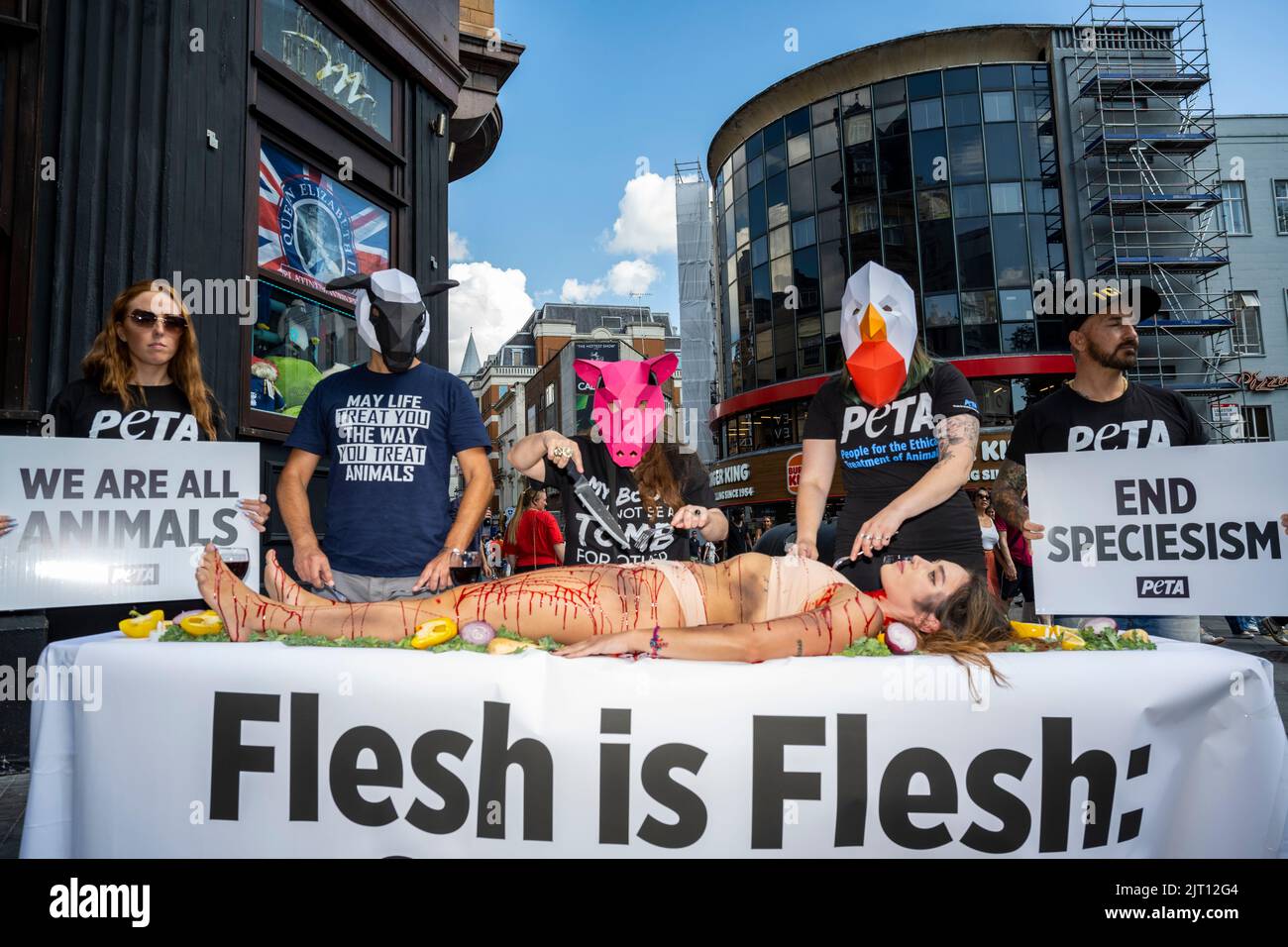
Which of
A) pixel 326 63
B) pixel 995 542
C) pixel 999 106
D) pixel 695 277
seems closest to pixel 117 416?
pixel 326 63

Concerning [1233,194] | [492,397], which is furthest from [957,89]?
[492,397]

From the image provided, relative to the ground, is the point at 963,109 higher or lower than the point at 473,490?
higher

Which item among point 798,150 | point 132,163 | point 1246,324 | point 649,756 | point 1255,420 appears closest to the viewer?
point 649,756

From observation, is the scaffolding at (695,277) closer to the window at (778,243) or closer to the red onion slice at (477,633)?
the window at (778,243)

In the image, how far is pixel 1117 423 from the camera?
3.46 metres

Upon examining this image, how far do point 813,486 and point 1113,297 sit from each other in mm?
1712

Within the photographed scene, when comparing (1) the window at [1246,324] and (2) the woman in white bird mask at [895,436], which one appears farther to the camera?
(1) the window at [1246,324]

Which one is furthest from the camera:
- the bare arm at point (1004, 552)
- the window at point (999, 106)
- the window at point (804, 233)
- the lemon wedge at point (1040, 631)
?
the window at point (804, 233)

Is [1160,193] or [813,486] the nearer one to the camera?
[813,486]

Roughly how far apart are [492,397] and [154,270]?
78102 mm

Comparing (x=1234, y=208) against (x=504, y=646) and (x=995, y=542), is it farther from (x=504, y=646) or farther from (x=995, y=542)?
(x=504, y=646)

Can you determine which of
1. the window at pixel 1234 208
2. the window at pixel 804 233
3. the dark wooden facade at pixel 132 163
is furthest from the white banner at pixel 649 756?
the window at pixel 1234 208

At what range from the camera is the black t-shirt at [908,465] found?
3188 millimetres

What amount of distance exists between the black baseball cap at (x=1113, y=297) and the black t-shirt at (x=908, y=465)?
30.9 inches
